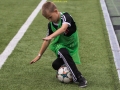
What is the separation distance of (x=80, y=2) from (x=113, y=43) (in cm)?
747

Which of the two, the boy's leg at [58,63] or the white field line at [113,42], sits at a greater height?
the boy's leg at [58,63]

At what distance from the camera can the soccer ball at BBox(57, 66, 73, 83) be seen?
5.78 m

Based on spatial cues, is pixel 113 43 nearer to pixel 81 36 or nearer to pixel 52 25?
pixel 81 36

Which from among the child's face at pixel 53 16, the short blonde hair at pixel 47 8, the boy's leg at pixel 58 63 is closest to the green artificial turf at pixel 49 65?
the boy's leg at pixel 58 63

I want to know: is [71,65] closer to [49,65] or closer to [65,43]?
[65,43]

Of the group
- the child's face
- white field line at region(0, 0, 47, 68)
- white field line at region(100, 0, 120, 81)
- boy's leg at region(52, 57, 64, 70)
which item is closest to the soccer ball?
boy's leg at region(52, 57, 64, 70)

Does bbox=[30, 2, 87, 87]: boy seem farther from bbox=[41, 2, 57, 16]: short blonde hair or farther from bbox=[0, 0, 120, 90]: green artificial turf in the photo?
bbox=[0, 0, 120, 90]: green artificial turf

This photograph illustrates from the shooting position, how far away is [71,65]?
5.61 meters

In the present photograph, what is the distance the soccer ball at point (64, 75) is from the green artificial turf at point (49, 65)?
79 millimetres

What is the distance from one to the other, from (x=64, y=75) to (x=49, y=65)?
0.98 meters

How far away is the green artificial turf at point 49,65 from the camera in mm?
5734

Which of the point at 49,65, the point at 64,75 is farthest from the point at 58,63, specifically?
the point at 49,65

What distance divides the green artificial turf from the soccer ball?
0.08 meters

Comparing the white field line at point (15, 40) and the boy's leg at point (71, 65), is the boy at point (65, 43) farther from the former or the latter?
the white field line at point (15, 40)
